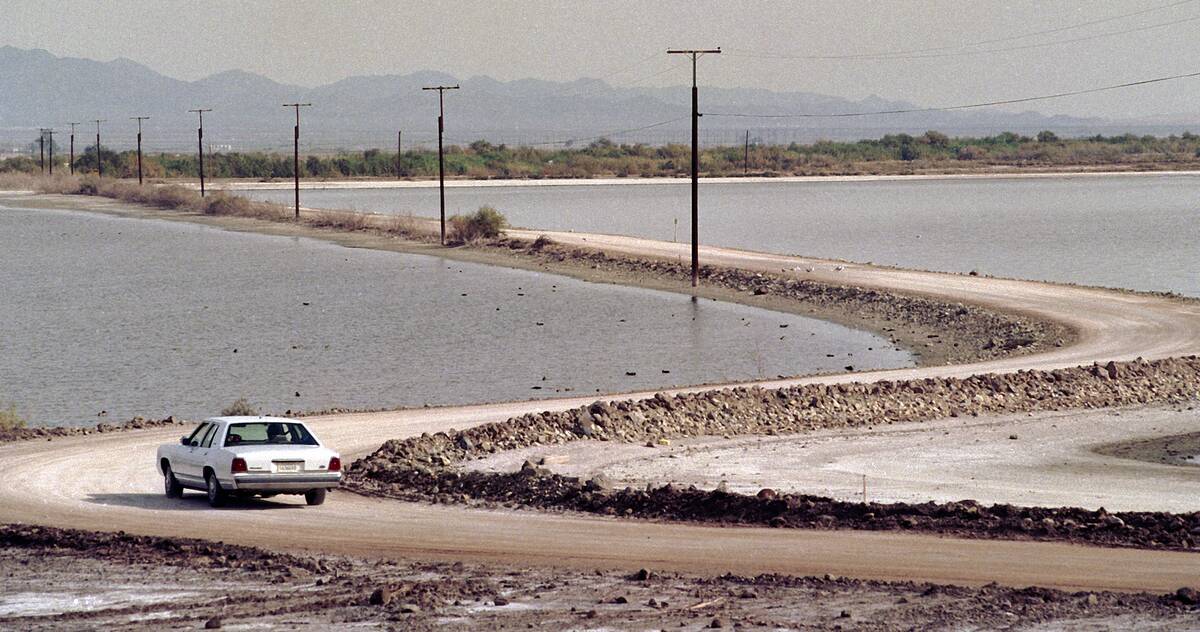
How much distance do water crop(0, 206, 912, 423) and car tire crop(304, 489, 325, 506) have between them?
11.2 metres

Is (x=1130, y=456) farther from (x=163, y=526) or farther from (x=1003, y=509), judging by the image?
(x=163, y=526)

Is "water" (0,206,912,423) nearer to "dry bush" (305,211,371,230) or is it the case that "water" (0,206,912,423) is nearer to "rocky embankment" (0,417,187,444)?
"rocky embankment" (0,417,187,444)

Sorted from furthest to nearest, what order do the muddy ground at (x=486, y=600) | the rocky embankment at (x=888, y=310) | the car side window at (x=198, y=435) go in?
the rocky embankment at (x=888, y=310), the car side window at (x=198, y=435), the muddy ground at (x=486, y=600)

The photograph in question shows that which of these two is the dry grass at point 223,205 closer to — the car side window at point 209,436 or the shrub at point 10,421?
the shrub at point 10,421

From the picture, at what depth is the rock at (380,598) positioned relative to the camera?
14.6m

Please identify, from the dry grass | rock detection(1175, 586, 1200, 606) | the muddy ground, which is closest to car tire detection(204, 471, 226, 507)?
the muddy ground

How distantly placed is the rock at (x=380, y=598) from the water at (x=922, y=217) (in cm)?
4685

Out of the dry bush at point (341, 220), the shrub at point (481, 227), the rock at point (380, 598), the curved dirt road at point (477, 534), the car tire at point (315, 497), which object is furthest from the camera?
the dry bush at point (341, 220)

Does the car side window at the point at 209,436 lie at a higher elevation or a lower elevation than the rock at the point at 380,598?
higher

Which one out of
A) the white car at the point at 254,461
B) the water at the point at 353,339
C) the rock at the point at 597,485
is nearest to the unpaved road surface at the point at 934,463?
the rock at the point at 597,485

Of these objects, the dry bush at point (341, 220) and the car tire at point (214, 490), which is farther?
the dry bush at point (341, 220)

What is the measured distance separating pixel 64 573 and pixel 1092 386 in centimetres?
2110

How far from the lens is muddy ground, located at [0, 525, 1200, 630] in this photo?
13.9m

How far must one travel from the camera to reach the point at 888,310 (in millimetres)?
49125
